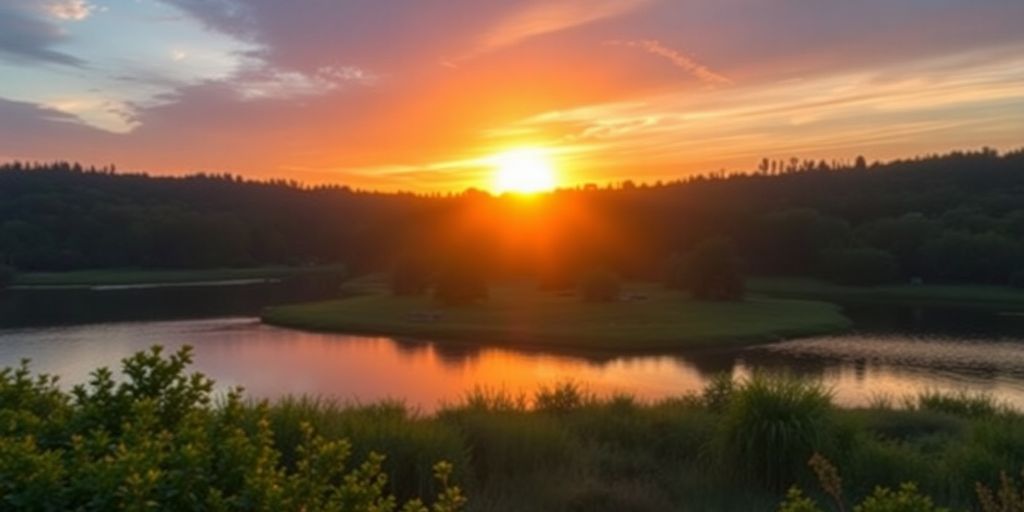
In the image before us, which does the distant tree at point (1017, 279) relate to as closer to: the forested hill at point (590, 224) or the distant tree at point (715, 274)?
the forested hill at point (590, 224)

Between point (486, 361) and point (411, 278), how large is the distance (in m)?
35.3

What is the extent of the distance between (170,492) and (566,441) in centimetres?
869

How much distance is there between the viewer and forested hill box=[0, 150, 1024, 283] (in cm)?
10075

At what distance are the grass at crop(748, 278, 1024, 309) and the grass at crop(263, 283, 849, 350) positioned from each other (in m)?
17.0

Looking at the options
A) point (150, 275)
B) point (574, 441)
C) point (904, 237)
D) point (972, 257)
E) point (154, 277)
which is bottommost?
point (154, 277)

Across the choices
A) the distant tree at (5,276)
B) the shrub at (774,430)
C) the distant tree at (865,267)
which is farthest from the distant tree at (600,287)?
the distant tree at (5,276)

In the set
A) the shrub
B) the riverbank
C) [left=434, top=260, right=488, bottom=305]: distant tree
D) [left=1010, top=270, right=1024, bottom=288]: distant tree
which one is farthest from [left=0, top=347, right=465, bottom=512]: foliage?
[left=1010, top=270, right=1024, bottom=288]: distant tree

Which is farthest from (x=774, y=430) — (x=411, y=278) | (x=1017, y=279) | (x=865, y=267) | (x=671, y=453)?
(x=865, y=267)

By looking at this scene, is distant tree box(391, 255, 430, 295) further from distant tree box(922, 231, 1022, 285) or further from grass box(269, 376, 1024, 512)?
grass box(269, 376, 1024, 512)

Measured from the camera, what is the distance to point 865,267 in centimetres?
9594

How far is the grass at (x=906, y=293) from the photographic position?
83.4 metres

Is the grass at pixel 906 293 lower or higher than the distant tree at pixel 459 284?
lower

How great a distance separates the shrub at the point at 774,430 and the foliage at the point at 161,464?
302 inches

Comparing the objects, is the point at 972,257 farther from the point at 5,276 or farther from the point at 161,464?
the point at 5,276
